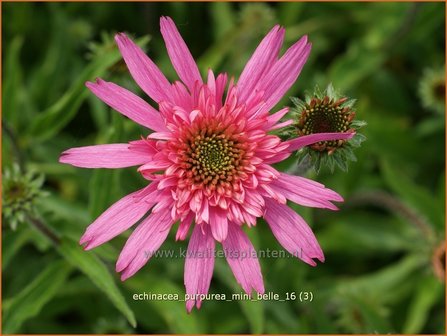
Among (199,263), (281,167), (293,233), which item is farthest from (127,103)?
(281,167)

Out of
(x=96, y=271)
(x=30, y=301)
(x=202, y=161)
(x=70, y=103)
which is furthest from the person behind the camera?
(x=70, y=103)

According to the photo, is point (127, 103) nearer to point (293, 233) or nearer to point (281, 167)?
point (293, 233)

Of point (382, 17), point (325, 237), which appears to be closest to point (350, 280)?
point (325, 237)

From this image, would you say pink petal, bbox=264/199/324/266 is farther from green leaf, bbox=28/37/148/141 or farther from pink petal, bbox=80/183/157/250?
green leaf, bbox=28/37/148/141

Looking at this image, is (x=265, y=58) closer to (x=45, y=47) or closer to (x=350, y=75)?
(x=350, y=75)

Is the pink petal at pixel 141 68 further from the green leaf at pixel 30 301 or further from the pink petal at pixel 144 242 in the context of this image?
the green leaf at pixel 30 301

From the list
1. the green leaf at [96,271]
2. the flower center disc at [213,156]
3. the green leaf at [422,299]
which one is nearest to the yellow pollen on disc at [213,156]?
the flower center disc at [213,156]
